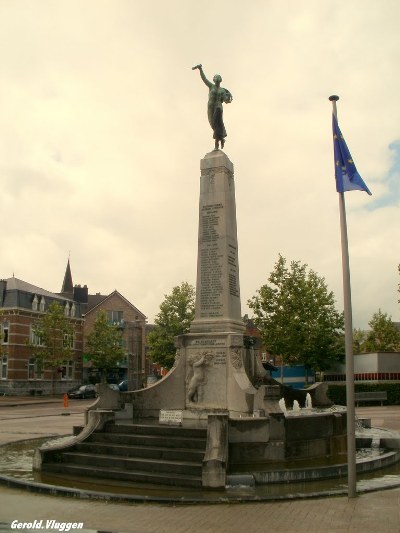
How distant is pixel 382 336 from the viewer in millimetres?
70500

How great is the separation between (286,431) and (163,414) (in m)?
Answer: 3.95

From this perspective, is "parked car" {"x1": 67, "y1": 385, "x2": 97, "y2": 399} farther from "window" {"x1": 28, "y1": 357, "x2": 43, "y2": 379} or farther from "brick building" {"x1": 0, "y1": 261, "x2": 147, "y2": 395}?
"window" {"x1": 28, "y1": 357, "x2": 43, "y2": 379}

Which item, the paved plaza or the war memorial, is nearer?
the paved plaza

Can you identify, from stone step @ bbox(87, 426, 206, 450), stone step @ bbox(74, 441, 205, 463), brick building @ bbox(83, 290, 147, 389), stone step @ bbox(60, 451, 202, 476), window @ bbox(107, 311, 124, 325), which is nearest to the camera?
stone step @ bbox(60, 451, 202, 476)

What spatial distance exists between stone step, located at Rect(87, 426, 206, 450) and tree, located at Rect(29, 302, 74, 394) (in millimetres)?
49427

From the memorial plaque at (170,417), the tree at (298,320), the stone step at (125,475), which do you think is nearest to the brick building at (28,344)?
the tree at (298,320)

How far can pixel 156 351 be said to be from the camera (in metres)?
60.4

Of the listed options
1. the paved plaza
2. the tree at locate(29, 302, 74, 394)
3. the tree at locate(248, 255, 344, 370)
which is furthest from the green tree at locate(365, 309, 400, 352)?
the paved plaza

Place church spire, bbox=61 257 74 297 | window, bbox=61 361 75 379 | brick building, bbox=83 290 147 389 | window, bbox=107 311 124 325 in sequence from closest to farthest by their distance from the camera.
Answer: window, bbox=61 361 75 379 < brick building, bbox=83 290 147 389 < window, bbox=107 311 124 325 < church spire, bbox=61 257 74 297

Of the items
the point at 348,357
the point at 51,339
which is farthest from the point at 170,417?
the point at 51,339

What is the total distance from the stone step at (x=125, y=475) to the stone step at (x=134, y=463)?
101 mm

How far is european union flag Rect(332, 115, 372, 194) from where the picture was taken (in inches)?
401

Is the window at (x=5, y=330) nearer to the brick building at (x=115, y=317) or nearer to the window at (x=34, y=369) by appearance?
the window at (x=34, y=369)

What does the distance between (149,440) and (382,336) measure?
6277 cm
